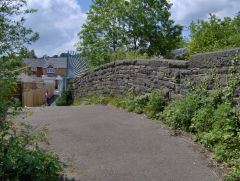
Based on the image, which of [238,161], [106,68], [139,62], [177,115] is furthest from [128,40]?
[238,161]

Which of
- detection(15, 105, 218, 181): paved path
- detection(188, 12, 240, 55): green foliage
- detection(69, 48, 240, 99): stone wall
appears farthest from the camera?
detection(188, 12, 240, 55): green foliage

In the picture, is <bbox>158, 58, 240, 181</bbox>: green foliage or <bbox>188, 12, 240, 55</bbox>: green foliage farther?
<bbox>188, 12, 240, 55</bbox>: green foliage

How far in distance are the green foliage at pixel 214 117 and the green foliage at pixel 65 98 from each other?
11347 millimetres

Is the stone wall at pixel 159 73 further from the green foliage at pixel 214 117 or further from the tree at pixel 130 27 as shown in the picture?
the tree at pixel 130 27

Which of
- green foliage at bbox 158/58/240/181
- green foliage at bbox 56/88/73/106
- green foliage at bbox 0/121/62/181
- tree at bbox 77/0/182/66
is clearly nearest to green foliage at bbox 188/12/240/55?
green foliage at bbox 158/58/240/181

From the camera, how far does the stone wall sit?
4.33 meters

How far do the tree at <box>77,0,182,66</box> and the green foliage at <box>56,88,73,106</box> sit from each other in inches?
426

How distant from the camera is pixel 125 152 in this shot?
3.69m

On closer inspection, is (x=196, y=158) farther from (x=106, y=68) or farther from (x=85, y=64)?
(x=85, y=64)

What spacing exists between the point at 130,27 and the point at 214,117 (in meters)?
24.5

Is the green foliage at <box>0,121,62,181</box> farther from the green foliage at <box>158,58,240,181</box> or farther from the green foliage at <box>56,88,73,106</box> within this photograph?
the green foliage at <box>56,88,73,106</box>

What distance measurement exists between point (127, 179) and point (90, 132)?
2001mm

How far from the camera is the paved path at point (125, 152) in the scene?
9.79 ft

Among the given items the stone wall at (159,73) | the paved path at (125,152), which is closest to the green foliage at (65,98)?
the stone wall at (159,73)
